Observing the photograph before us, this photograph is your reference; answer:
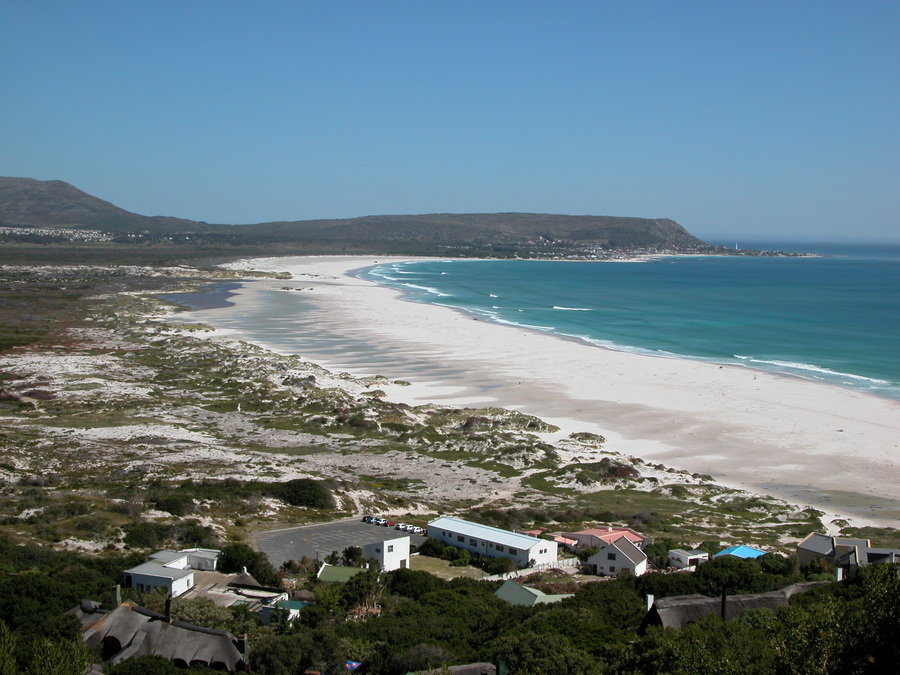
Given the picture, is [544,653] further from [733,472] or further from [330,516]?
[733,472]

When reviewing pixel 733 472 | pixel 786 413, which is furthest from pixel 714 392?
pixel 733 472

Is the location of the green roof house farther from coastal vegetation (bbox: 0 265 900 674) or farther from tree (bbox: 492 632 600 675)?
tree (bbox: 492 632 600 675)

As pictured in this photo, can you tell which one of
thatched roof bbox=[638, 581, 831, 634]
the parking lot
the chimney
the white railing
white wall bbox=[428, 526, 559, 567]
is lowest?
the white railing

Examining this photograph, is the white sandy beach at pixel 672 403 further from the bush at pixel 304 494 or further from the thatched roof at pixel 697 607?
the bush at pixel 304 494

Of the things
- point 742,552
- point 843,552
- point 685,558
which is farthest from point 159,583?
point 843,552

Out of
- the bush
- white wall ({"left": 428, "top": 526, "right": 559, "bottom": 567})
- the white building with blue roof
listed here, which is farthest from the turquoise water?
the bush

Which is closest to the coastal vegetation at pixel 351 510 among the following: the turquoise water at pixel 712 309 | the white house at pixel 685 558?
the white house at pixel 685 558

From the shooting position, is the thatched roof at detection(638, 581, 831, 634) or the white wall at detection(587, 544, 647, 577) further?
the white wall at detection(587, 544, 647, 577)
